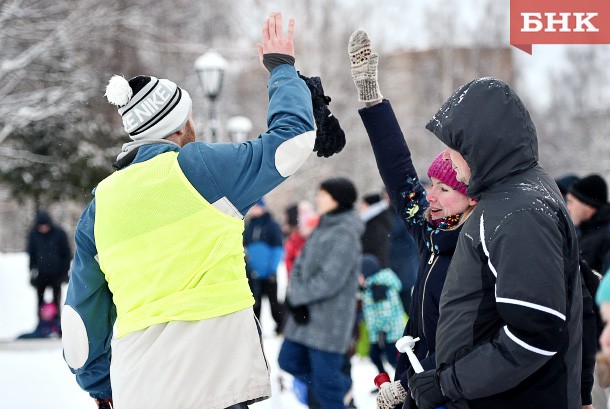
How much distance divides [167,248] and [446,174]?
1005mm

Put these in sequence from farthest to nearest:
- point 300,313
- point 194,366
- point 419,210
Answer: point 300,313
point 419,210
point 194,366

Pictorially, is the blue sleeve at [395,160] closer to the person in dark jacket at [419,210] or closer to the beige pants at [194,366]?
the person in dark jacket at [419,210]

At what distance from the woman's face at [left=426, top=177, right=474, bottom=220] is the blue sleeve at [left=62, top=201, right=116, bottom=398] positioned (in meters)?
1.17

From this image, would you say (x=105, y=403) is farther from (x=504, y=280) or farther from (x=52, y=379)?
(x=52, y=379)

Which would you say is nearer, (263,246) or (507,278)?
(507,278)

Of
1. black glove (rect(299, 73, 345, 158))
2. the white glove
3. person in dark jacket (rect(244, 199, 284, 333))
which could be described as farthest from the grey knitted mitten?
person in dark jacket (rect(244, 199, 284, 333))

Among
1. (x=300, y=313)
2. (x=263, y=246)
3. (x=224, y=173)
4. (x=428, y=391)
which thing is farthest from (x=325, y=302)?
(x=263, y=246)

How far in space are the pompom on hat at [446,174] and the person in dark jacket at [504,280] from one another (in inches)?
20.6

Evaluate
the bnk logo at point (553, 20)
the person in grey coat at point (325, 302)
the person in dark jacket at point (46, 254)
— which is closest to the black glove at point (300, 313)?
the person in grey coat at point (325, 302)

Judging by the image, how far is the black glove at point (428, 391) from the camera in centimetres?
241

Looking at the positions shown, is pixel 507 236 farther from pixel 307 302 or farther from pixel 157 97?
pixel 307 302

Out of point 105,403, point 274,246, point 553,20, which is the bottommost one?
point 274,246

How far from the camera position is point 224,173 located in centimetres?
271

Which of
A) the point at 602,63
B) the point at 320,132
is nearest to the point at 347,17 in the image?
the point at 602,63
